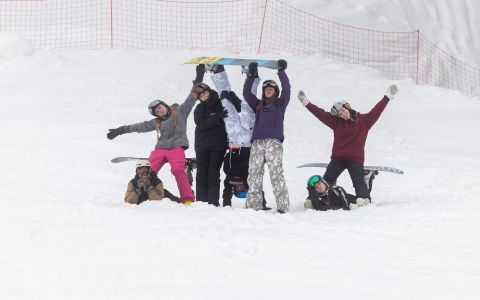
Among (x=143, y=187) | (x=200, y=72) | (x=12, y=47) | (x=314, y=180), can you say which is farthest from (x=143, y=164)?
(x=12, y=47)

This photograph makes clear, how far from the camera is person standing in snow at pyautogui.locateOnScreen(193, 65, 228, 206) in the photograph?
8531mm

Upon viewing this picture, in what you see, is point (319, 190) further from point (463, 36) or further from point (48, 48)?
point (463, 36)

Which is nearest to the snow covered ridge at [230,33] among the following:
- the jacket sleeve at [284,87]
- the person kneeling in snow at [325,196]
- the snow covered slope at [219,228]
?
the snow covered slope at [219,228]

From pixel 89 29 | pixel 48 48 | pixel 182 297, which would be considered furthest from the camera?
pixel 89 29

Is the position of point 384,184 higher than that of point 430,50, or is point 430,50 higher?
point 430,50

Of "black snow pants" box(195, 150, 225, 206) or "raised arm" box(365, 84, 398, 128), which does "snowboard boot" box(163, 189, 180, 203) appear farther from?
"raised arm" box(365, 84, 398, 128)

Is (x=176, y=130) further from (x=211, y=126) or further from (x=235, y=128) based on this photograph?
(x=235, y=128)

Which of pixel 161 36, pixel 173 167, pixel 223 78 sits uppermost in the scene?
pixel 161 36

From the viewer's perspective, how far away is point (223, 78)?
28.2 ft

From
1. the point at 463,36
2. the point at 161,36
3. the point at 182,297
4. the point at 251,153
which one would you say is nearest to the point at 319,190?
the point at 251,153

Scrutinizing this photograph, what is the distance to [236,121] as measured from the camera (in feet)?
28.2

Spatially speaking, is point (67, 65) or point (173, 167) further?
point (67, 65)

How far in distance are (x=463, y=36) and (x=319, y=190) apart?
19.8m

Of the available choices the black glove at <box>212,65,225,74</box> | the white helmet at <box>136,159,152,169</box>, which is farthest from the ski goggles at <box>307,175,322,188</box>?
the white helmet at <box>136,159,152,169</box>
